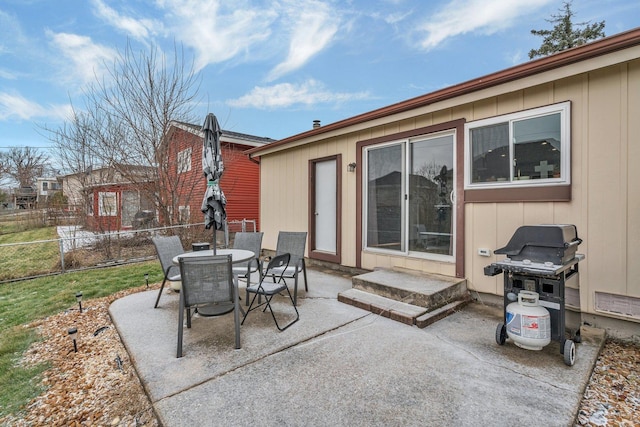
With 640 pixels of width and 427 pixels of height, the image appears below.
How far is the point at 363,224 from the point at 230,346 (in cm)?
306

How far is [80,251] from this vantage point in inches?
275

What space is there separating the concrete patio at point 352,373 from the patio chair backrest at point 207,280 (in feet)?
1.38

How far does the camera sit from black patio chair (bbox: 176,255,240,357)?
255 cm

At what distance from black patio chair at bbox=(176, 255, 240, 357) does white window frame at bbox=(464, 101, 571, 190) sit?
3082mm

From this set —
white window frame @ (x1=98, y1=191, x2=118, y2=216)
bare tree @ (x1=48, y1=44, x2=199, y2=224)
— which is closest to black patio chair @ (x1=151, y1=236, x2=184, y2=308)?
bare tree @ (x1=48, y1=44, x2=199, y2=224)

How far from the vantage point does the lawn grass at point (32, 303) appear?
2283mm

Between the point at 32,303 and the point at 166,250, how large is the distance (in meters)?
2.53

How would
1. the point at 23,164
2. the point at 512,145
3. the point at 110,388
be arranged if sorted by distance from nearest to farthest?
the point at 110,388
the point at 512,145
the point at 23,164

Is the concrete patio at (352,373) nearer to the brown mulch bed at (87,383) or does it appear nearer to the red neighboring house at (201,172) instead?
the brown mulch bed at (87,383)

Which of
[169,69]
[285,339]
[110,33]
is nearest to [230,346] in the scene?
[285,339]

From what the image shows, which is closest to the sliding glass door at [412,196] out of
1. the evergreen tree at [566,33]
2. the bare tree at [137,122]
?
the bare tree at [137,122]

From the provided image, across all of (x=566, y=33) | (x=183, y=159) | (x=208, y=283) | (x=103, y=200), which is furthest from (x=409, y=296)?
(x=566, y=33)

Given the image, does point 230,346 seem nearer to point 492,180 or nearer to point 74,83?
point 492,180

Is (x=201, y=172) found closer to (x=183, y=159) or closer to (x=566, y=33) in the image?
(x=183, y=159)
